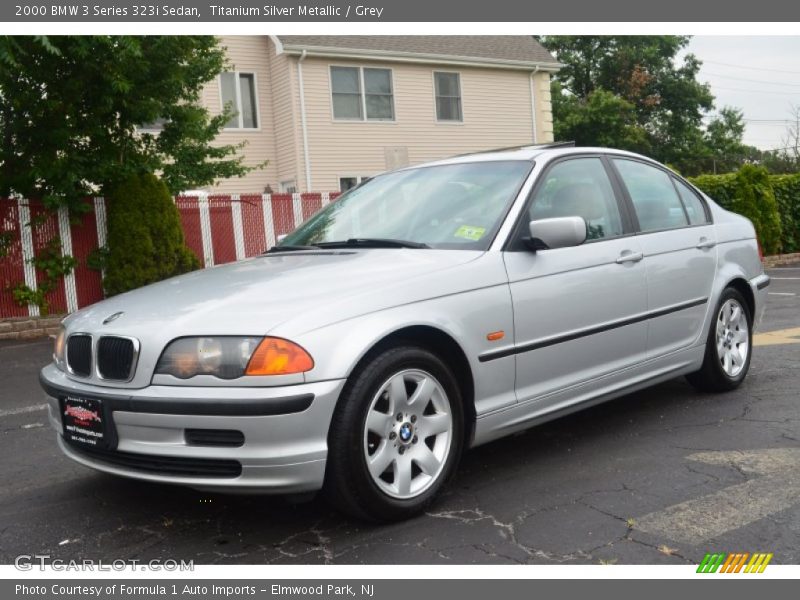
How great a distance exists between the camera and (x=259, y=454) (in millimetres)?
3305

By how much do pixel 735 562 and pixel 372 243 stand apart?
2.25 metres

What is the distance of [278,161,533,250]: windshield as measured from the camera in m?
4.39

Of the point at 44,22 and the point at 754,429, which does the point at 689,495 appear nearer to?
the point at 754,429

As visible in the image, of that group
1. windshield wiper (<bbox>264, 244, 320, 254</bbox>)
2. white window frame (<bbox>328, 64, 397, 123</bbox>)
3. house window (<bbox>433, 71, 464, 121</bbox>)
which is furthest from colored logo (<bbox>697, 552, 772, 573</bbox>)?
house window (<bbox>433, 71, 464, 121</bbox>)

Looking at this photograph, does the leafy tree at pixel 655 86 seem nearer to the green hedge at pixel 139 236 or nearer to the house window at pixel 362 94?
the house window at pixel 362 94

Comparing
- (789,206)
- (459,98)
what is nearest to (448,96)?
(459,98)

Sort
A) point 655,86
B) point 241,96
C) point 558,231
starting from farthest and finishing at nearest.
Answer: point 655,86
point 241,96
point 558,231

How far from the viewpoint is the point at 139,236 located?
1258cm

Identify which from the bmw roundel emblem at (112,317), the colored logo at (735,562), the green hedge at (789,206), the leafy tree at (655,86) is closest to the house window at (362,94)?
the green hedge at (789,206)

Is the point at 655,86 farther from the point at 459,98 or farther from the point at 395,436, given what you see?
the point at 395,436

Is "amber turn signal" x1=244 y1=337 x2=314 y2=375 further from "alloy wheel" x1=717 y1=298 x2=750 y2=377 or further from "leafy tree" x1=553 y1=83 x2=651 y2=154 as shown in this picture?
"leafy tree" x1=553 y1=83 x2=651 y2=154

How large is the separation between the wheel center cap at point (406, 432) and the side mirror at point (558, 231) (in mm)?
1183

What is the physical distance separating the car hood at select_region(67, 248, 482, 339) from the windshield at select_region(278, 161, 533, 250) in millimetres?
207
